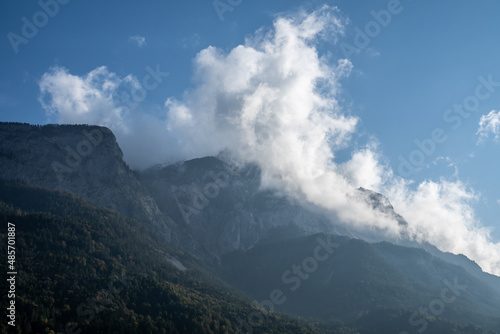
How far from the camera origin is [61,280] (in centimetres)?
19975

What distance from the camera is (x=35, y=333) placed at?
161875 mm


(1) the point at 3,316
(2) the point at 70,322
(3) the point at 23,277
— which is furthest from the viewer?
(3) the point at 23,277

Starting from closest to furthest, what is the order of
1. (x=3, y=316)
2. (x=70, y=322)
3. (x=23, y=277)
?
(x=3, y=316) → (x=70, y=322) → (x=23, y=277)

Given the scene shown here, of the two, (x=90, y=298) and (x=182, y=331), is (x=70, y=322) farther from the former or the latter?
(x=182, y=331)

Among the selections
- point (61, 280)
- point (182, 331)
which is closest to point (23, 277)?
point (61, 280)

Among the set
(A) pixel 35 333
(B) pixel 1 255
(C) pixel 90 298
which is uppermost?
(B) pixel 1 255

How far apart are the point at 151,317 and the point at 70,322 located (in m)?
40.7

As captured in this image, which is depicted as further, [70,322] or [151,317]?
[151,317]

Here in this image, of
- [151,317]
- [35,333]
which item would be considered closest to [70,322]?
[35,333]

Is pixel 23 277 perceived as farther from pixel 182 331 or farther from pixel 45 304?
pixel 182 331

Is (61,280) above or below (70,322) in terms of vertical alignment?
above

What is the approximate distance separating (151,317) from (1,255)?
284ft

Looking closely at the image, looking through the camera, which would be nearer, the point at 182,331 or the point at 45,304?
the point at 45,304

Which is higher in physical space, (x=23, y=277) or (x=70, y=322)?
(x=23, y=277)
